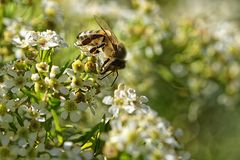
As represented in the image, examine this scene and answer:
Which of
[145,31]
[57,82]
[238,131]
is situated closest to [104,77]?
[57,82]

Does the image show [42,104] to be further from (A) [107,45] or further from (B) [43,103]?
(A) [107,45]

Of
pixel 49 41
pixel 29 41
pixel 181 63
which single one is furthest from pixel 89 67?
pixel 181 63

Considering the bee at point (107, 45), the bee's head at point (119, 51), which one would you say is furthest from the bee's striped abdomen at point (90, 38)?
the bee's head at point (119, 51)

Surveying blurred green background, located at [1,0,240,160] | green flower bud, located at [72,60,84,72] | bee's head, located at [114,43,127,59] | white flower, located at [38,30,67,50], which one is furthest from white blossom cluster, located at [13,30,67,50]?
blurred green background, located at [1,0,240,160]

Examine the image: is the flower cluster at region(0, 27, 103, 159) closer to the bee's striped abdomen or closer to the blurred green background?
the bee's striped abdomen

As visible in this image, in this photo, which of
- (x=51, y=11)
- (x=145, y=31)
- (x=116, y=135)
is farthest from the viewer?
(x=145, y=31)

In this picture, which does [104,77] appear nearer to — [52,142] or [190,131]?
[52,142]
